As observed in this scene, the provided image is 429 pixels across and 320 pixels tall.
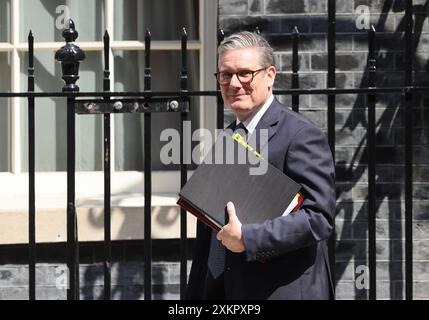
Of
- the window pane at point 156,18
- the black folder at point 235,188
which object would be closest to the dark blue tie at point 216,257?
the black folder at point 235,188

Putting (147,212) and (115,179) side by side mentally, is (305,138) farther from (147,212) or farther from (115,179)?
(115,179)

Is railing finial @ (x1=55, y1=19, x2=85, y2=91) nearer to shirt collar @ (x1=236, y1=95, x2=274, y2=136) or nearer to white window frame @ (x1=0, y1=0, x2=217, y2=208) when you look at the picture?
shirt collar @ (x1=236, y1=95, x2=274, y2=136)

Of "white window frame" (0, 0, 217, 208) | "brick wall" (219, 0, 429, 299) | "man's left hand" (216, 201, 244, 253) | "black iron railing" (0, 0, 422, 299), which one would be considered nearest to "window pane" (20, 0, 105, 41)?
"white window frame" (0, 0, 217, 208)

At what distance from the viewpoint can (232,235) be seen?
3.01m

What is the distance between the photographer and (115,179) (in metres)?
5.31

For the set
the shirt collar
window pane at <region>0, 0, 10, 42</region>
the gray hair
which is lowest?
the shirt collar

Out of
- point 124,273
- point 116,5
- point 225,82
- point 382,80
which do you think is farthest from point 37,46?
point 225,82

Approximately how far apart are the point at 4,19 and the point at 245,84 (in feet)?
8.81

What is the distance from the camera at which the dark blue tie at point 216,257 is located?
3237 mm

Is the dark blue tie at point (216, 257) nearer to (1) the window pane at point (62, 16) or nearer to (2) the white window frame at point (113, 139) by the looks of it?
(2) the white window frame at point (113, 139)

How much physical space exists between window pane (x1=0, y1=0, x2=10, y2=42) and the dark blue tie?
257 cm

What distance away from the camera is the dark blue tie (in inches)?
127

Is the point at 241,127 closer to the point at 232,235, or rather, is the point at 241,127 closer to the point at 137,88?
the point at 232,235

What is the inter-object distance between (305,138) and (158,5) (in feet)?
8.42
